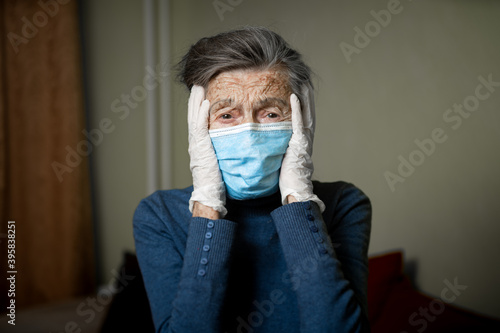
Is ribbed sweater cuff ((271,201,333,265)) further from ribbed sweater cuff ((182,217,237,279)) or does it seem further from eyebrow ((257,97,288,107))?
eyebrow ((257,97,288,107))

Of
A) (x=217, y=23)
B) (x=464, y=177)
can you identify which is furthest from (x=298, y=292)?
(x=217, y=23)

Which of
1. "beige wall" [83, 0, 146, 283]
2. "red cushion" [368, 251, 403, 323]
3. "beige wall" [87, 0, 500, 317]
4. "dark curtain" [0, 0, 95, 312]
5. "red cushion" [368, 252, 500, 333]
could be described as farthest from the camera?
"beige wall" [83, 0, 146, 283]

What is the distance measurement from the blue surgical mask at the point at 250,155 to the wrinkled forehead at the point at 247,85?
88 mm

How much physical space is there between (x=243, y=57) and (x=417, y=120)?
1.06 m

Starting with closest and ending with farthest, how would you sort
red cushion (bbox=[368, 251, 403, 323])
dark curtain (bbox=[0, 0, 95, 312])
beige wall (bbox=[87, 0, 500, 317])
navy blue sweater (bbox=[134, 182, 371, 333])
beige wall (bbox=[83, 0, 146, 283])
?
navy blue sweater (bbox=[134, 182, 371, 333]) → beige wall (bbox=[87, 0, 500, 317]) → red cushion (bbox=[368, 251, 403, 323]) → dark curtain (bbox=[0, 0, 95, 312]) → beige wall (bbox=[83, 0, 146, 283])

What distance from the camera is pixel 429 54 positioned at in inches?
72.4

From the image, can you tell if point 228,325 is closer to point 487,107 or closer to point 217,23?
point 487,107

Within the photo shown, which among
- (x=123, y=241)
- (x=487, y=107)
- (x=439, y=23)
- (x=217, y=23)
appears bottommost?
(x=123, y=241)

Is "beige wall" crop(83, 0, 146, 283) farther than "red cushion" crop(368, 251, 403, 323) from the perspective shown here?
Yes

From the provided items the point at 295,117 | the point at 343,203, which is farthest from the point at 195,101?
the point at 343,203

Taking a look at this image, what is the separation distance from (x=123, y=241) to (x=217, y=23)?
5.34 feet

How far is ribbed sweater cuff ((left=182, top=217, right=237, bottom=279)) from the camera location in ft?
3.39

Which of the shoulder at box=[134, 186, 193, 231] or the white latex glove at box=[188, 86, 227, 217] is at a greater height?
the white latex glove at box=[188, 86, 227, 217]

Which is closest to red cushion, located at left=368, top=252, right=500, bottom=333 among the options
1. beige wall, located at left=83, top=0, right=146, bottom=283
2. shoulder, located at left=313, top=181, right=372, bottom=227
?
shoulder, located at left=313, top=181, right=372, bottom=227
